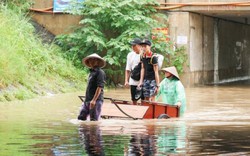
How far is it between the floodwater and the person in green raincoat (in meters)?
0.41

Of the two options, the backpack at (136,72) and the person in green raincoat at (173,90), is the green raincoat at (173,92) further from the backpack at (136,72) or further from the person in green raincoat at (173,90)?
the backpack at (136,72)

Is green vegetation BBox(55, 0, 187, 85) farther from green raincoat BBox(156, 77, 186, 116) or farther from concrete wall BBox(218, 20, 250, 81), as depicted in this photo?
green raincoat BBox(156, 77, 186, 116)

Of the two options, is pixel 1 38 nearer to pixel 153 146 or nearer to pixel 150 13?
pixel 150 13

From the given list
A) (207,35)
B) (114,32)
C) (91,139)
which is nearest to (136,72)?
(91,139)

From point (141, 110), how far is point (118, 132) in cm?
242

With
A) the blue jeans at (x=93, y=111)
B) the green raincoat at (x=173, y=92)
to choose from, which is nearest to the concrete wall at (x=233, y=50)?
the green raincoat at (x=173, y=92)

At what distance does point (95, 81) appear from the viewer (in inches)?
528

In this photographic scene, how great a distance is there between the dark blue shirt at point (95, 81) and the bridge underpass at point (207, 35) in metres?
14.4

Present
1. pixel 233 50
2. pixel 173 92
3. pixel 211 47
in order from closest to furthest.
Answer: pixel 173 92
pixel 211 47
pixel 233 50

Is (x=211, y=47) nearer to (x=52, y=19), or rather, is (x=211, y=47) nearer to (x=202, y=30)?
(x=202, y=30)

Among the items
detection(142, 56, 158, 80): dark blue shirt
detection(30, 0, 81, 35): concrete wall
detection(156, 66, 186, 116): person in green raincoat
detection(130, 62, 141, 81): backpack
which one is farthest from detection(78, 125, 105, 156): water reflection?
detection(30, 0, 81, 35): concrete wall

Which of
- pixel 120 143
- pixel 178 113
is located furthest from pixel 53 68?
pixel 120 143

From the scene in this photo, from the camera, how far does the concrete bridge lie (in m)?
27.7

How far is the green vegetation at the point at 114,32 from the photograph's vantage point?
2630 cm
